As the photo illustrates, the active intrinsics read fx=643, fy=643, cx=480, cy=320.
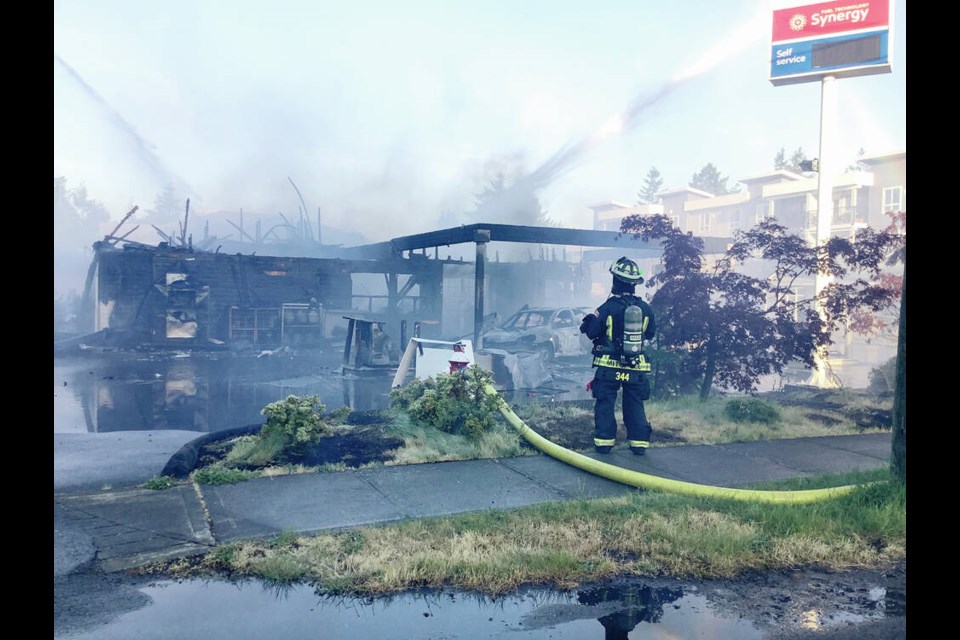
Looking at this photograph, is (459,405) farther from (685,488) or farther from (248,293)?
(248,293)

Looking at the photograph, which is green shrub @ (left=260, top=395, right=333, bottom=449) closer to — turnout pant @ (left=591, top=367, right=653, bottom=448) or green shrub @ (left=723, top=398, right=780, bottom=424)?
turnout pant @ (left=591, top=367, right=653, bottom=448)

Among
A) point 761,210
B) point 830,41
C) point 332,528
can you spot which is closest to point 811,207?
point 761,210

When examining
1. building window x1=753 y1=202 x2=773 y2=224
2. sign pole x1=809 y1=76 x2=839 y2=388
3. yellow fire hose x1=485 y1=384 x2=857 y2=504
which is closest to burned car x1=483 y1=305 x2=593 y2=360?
sign pole x1=809 y1=76 x2=839 y2=388

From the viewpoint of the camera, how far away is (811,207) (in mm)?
37625

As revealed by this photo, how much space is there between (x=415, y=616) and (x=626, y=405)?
402cm

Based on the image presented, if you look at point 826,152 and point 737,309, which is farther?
point 826,152

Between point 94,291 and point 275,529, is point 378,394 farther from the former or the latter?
point 94,291

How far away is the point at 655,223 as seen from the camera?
9.34 m

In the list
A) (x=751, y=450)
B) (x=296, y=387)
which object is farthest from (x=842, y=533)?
(x=296, y=387)

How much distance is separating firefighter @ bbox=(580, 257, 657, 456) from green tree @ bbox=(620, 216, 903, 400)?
2.63 m

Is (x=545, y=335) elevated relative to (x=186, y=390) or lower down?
elevated

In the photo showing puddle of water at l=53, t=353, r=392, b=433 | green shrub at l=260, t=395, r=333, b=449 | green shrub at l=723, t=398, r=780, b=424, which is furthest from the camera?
puddle of water at l=53, t=353, r=392, b=433

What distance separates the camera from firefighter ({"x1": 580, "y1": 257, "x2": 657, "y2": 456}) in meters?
6.51
